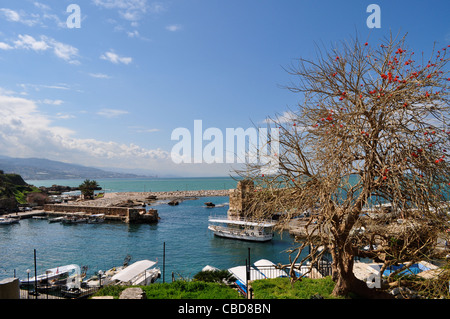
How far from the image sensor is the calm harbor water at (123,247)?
24609mm

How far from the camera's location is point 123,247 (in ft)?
→ 101

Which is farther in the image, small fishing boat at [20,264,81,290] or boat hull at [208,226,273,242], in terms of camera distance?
boat hull at [208,226,273,242]

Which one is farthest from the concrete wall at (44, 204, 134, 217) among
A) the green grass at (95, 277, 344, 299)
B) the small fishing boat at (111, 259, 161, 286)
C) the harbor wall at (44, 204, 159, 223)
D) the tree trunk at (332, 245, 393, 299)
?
the tree trunk at (332, 245, 393, 299)

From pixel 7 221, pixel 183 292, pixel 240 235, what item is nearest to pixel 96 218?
pixel 7 221

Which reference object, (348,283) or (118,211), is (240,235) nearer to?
(348,283)

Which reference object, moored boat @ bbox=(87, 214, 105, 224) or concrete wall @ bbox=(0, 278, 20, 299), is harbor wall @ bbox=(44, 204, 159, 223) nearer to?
moored boat @ bbox=(87, 214, 105, 224)

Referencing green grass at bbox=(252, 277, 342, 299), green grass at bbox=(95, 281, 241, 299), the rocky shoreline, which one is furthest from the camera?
the rocky shoreline

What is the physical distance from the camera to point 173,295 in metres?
9.77

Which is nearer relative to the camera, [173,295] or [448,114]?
[448,114]

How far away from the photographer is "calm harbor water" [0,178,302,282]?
80.7ft
